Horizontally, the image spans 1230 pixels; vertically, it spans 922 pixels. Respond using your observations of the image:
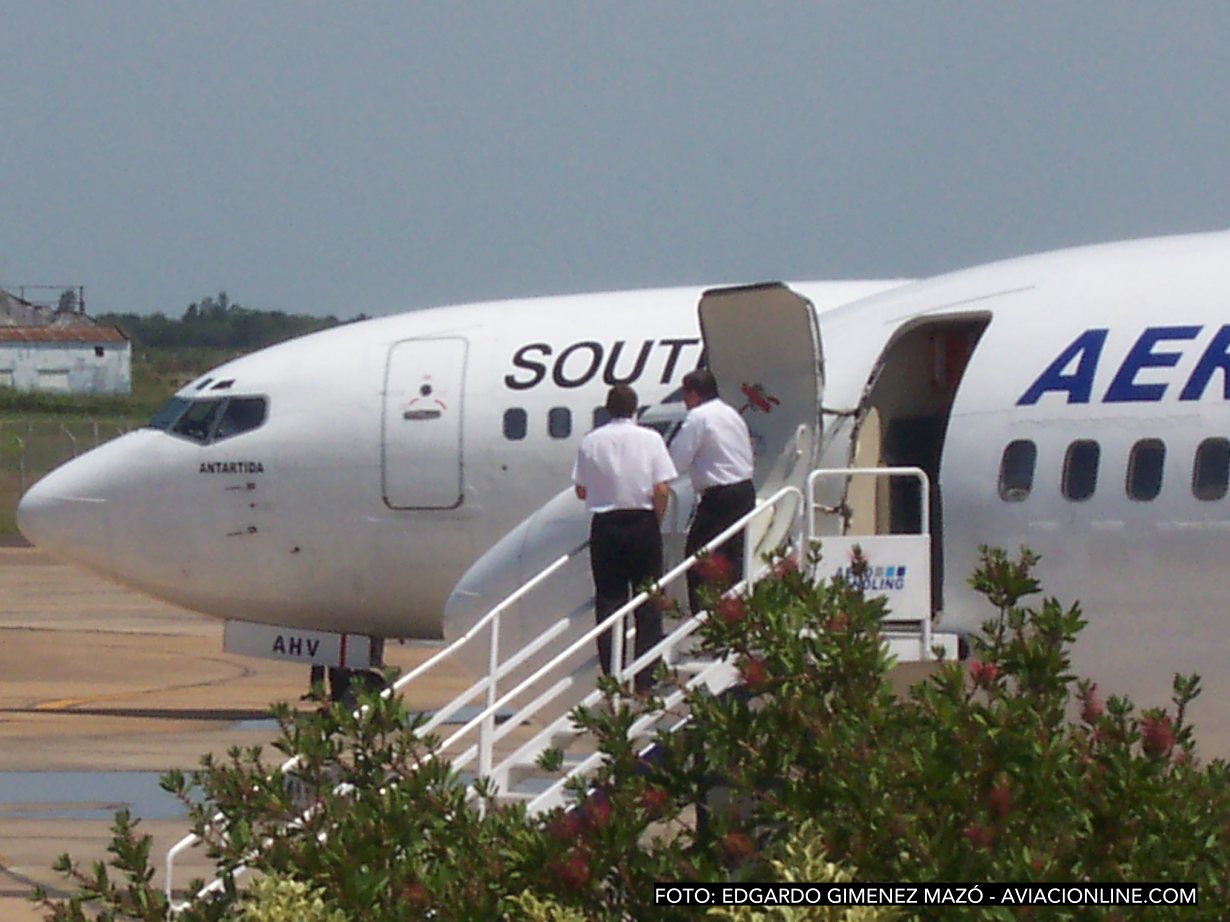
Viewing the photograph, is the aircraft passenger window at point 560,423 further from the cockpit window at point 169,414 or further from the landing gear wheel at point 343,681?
the cockpit window at point 169,414

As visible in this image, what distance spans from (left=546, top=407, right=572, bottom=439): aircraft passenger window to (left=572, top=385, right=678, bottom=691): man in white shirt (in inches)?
307

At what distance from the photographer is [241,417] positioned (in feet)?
74.1

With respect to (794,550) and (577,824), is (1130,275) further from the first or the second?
(577,824)

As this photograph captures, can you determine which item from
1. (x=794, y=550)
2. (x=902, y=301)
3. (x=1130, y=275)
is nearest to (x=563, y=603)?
(x=794, y=550)

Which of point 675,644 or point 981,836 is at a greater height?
point 675,644

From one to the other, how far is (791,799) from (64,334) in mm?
114357

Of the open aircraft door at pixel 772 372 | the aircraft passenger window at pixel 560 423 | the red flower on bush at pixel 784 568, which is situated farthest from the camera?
the aircraft passenger window at pixel 560 423

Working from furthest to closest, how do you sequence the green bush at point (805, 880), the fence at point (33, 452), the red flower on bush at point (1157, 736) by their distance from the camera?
the fence at point (33, 452)
the red flower on bush at point (1157, 736)
the green bush at point (805, 880)

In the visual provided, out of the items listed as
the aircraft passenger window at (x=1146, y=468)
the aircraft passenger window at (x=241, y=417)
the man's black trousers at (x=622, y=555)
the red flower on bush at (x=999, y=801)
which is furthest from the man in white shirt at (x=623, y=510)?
the aircraft passenger window at (x=241, y=417)

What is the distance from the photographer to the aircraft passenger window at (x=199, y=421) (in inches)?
894

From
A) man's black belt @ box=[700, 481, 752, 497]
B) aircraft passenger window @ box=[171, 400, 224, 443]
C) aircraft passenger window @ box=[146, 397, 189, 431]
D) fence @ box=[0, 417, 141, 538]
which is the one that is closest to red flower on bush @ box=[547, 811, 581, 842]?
man's black belt @ box=[700, 481, 752, 497]

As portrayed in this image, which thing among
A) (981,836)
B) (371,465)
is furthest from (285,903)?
(371,465)

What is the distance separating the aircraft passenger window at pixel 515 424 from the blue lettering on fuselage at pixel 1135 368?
26.3ft

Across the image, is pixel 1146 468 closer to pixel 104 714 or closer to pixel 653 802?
pixel 653 802
